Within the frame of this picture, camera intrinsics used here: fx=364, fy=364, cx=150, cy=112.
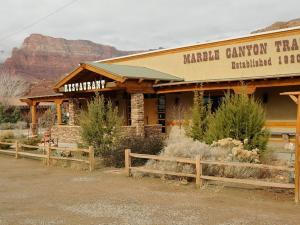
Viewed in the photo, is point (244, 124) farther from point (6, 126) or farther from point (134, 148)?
point (6, 126)

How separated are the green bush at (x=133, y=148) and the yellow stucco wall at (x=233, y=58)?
5.13 meters

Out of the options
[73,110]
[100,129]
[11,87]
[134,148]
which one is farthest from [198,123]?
[11,87]

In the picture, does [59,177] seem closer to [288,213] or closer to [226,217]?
[226,217]

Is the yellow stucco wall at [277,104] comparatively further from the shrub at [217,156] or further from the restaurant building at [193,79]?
the shrub at [217,156]

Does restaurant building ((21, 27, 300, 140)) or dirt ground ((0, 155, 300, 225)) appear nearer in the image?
dirt ground ((0, 155, 300, 225))

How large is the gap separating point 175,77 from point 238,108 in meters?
8.51

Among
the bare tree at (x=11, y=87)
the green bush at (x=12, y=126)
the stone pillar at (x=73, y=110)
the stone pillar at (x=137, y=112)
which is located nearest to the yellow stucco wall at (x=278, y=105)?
the stone pillar at (x=137, y=112)

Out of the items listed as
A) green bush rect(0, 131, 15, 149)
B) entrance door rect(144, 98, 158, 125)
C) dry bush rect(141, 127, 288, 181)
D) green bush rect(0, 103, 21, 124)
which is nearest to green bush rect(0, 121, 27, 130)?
green bush rect(0, 103, 21, 124)

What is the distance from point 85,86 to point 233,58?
26.0 feet

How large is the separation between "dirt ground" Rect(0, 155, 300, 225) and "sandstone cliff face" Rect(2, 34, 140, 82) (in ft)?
338

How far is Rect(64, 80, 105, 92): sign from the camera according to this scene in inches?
744

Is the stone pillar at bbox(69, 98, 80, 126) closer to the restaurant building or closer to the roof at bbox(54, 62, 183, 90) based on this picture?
the restaurant building

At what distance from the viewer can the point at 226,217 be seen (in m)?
6.79

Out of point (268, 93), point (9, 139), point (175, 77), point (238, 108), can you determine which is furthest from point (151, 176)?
point (9, 139)
